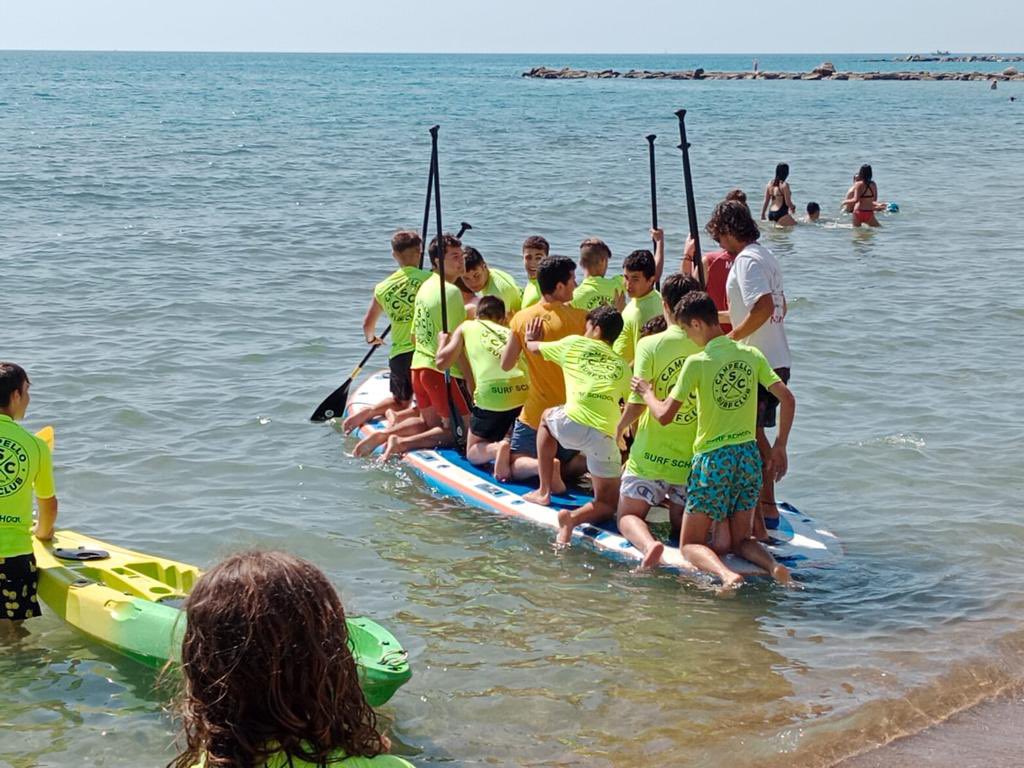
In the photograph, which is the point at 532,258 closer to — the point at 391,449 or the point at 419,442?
the point at 419,442

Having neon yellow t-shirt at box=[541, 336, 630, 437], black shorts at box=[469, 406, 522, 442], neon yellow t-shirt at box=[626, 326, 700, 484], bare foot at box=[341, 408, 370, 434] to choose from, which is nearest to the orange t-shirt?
black shorts at box=[469, 406, 522, 442]

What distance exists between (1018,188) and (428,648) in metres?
21.2

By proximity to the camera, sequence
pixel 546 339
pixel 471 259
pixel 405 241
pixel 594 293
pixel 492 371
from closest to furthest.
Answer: pixel 546 339, pixel 594 293, pixel 492 371, pixel 471 259, pixel 405 241

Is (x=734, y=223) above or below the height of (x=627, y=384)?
above

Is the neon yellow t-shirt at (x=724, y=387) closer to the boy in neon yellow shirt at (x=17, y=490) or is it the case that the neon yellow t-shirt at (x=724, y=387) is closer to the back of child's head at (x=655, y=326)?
the back of child's head at (x=655, y=326)

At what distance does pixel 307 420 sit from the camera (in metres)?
9.92

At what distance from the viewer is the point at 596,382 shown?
22.6 ft

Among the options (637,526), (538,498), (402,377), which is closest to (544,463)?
(538,498)

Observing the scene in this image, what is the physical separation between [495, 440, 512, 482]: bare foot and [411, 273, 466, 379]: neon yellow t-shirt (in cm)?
73

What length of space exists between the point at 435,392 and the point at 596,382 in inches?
79.0

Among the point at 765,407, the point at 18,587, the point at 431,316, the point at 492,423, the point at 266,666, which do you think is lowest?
the point at 18,587

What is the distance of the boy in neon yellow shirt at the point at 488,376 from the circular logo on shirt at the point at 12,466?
3044 millimetres

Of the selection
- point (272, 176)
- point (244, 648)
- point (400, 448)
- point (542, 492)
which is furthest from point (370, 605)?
point (272, 176)

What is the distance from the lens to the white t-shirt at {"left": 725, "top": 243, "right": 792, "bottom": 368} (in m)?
6.63
